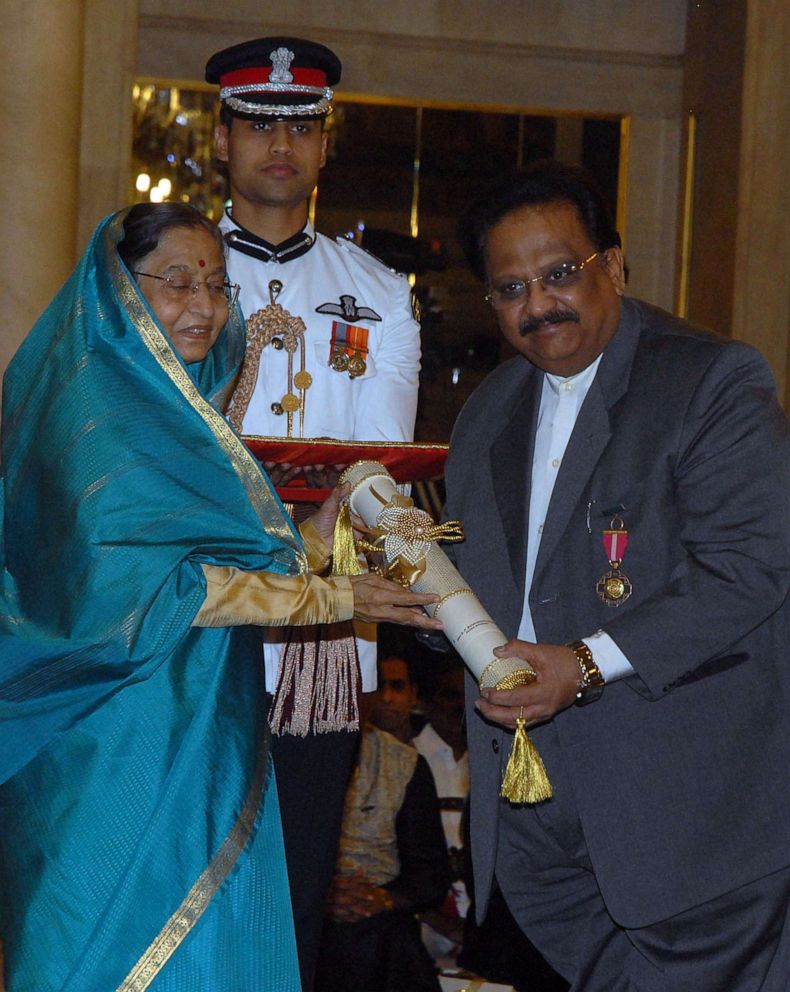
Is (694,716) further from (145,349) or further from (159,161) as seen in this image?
(159,161)

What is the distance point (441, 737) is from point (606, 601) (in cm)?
308

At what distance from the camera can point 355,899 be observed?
520 centimetres

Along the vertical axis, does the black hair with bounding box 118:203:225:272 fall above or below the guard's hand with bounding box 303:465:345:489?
above

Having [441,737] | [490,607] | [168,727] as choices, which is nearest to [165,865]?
[168,727]

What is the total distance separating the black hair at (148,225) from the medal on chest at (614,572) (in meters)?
1.12

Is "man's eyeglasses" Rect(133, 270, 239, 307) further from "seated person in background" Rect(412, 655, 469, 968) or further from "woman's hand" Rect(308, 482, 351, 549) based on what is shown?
"seated person in background" Rect(412, 655, 469, 968)

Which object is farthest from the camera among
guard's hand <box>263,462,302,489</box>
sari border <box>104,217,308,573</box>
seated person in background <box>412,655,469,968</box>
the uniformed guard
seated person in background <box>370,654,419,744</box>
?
seated person in background <box>370,654,419,744</box>

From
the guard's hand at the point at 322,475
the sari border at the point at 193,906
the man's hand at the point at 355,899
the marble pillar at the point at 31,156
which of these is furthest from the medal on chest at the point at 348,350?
the marble pillar at the point at 31,156

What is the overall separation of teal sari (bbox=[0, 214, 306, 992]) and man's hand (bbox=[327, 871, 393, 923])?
6.68 ft

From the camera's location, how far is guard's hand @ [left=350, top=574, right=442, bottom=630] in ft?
10.5

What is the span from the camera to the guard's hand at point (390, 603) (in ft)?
10.5

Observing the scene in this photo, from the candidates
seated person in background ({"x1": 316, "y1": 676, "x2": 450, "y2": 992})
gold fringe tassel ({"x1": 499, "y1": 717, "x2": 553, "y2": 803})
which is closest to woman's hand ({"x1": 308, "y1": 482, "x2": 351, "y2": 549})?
gold fringe tassel ({"x1": 499, "y1": 717, "x2": 553, "y2": 803})

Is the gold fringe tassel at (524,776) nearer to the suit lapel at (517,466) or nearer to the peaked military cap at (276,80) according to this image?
the suit lapel at (517,466)

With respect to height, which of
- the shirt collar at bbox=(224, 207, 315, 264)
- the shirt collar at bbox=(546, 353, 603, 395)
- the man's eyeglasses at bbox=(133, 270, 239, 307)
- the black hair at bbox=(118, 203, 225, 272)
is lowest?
the shirt collar at bbox=(546, 353, 603, 395)
